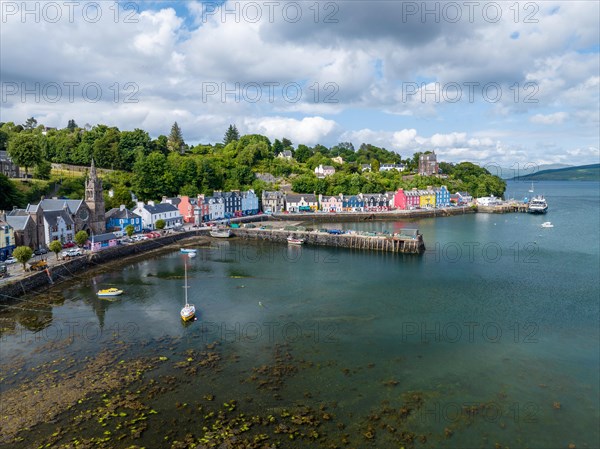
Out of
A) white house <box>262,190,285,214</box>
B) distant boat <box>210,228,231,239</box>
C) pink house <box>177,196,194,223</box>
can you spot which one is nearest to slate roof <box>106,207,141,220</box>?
distant boat <box>210,228,231,239</box>

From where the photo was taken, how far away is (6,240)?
3334 centimetres

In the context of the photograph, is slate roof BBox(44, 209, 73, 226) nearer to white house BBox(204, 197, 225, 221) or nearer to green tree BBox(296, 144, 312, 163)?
white house BBox(204, 197, 225, 221)

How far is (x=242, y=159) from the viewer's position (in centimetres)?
10100

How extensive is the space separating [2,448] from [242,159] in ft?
298

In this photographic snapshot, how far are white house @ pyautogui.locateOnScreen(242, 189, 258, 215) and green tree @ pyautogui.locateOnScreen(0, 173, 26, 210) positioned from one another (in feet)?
110

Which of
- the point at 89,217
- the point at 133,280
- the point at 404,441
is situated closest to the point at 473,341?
the point at 404,441

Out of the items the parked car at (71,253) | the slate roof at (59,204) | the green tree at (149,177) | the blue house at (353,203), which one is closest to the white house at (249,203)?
the green tree at (149,177)

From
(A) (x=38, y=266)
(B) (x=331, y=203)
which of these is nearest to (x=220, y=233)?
(A) (x=38, y=266)

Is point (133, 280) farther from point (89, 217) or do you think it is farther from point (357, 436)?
point (357, 436)

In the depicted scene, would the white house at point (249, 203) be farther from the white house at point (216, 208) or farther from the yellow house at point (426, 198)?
the yellow house at point (426, 198)

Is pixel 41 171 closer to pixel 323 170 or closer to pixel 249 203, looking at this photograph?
pixel 249 203

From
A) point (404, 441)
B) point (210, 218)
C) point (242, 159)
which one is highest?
point (242, 159)

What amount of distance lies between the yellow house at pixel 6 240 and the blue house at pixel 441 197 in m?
78.9

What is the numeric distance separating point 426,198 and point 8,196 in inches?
2944
